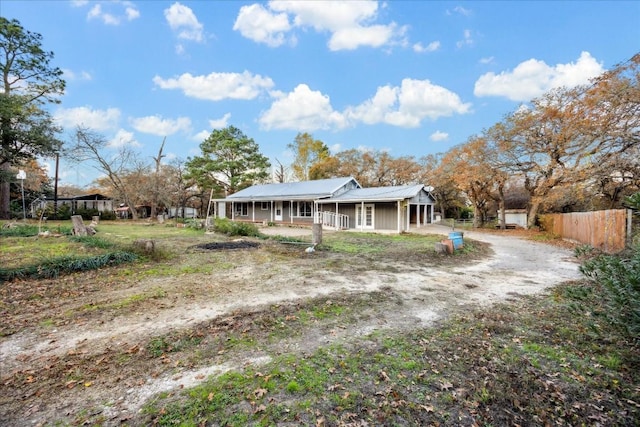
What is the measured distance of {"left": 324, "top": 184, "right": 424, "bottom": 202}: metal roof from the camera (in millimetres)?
18125

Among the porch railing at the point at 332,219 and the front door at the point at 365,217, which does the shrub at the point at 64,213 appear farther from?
the front door at the point at 365,217

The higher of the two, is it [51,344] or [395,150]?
[395,150]

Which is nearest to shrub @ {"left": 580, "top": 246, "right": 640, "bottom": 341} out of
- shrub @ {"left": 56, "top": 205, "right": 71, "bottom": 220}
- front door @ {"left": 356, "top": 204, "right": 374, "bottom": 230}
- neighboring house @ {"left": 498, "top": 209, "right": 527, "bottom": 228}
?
front door @ {"left": 356, "top": 204, "right": 374, "bottom": 230}

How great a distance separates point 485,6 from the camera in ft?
36.6

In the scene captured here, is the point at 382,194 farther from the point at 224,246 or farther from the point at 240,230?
the point at 224,246

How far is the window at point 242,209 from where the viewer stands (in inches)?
1104

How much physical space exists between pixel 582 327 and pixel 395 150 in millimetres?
31056

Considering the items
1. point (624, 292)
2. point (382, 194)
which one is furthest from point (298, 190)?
point (624, 292)

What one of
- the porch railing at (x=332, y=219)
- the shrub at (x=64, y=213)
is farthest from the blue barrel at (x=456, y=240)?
the shrub at (x=64, y=213)

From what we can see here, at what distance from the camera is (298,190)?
81.9ft

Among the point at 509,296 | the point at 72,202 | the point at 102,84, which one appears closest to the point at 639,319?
the point at 509,296

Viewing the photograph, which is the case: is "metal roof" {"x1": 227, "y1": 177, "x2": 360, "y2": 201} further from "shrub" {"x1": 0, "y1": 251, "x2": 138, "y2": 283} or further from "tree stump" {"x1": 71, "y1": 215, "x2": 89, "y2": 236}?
"shrub" {"x1": 0, "y1": 251, "x2": 138, "y2": 283}

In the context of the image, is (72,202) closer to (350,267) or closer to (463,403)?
(350,267)

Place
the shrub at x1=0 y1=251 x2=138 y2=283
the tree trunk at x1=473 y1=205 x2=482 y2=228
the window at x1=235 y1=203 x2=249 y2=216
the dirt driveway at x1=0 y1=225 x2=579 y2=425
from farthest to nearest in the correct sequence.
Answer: the window at x1=235 y1=203 x2=249 y2=216
the tree trunk at x1=473 y1=205 x2=482 y2=228
the shrub at x1=0 y1=251 x2=138 y2=283
the dirt driveway at x1=0 y1=225 x2=579 y2=425
